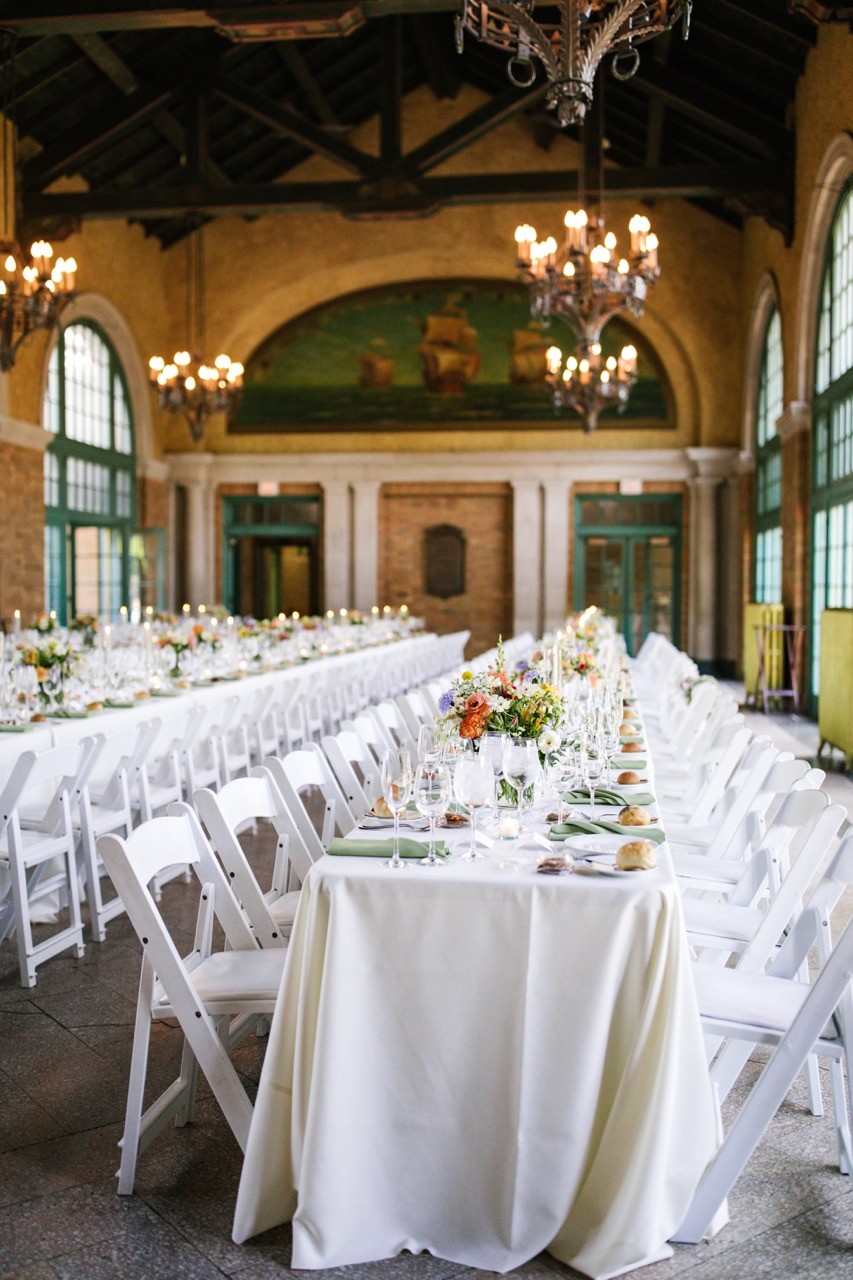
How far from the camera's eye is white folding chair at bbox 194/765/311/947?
3139 mm

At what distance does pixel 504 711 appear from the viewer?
3.84 meters

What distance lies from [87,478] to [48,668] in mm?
10526

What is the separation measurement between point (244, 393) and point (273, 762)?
16028 mm

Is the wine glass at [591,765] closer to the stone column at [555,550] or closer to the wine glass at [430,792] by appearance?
the wine glass at [430,792]

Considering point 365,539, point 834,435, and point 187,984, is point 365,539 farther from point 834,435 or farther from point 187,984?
point 187,984

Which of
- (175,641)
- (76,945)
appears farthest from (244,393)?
(76,945)

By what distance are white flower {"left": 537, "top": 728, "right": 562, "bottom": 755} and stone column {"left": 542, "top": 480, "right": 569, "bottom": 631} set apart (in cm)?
1452

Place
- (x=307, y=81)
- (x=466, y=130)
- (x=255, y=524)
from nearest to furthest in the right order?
(x=466, y=130)
(x=307, y=81)
(x=255, y=524)

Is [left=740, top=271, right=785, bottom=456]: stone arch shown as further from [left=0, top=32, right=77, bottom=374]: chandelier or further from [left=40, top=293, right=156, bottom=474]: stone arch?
[left=0, top=32, right=77, bottom=374]: chandelier

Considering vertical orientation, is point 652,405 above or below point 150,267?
below

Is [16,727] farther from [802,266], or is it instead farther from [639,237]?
[802,266]

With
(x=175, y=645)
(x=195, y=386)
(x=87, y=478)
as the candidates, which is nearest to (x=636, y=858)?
(x=175, y=645)

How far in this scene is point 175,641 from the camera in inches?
343

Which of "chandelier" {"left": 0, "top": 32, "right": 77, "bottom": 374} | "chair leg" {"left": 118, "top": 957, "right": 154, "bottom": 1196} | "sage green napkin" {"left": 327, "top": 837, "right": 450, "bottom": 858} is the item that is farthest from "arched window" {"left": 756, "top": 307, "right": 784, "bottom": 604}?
"chair leg" {"left": 118, "top": 957, "right": 154, "bottom": 1196}
